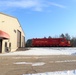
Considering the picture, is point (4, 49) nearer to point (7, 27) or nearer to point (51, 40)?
point (7, 27)

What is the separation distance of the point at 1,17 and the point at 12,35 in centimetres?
787

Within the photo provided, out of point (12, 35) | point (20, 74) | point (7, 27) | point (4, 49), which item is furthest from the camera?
point (12, 35)

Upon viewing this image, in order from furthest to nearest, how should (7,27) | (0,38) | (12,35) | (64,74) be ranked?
(12,35) → (7,27) → (0,38) → (64,74)

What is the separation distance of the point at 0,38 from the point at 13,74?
2883 centimetres

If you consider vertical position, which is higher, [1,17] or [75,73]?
[1,17]

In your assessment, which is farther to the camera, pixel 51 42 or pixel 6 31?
pixel 51 42

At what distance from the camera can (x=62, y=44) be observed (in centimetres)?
8850

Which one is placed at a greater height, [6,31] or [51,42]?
[6,31]

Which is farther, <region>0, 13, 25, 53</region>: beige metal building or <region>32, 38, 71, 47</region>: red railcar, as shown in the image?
<region>32, 38, 71, 47</region>: red railcar

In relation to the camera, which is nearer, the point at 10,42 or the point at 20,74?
the point at 20,74

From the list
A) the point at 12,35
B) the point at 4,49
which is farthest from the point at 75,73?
the point at 12,35

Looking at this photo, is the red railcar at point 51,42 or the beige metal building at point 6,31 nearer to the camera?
the beige metal building at point 6,31

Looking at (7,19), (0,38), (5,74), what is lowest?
(5,74)

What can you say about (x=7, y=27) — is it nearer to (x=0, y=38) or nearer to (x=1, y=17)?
(x=1, y=17)
